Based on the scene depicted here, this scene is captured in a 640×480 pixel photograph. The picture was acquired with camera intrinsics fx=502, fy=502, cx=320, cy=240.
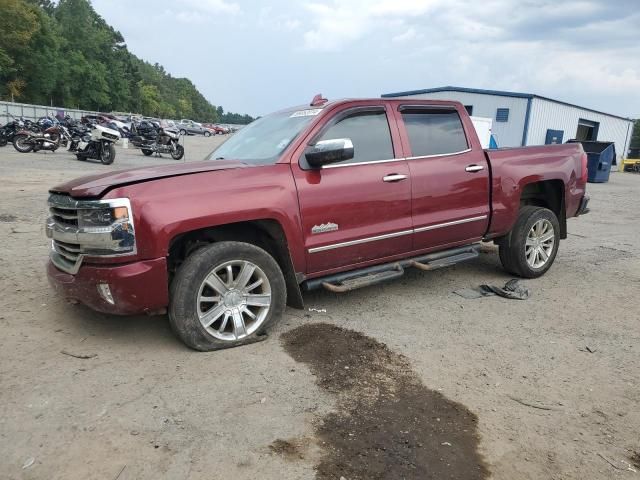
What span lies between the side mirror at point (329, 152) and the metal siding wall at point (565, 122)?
24.5 m

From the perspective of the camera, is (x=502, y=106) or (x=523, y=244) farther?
(x=502, y=106)

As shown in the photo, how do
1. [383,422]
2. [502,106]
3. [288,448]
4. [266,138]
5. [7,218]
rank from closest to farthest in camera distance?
1. [288,448]
2. [383,422]
3. [266,138]
4. [7,218]
5. [502,106]

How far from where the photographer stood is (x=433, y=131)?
4.94 metres

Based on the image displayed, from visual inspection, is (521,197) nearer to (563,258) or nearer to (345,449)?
(563,258)

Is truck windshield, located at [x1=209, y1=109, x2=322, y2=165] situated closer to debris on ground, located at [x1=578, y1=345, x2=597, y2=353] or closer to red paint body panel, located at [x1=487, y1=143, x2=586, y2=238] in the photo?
red paint body panel, located at [x1=487, y1=143, x2=586, y2=238]

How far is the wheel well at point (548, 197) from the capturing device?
5801 mm

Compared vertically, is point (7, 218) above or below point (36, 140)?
below

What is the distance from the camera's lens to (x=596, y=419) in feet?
9.79

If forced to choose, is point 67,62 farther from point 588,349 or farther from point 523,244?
point 588,349

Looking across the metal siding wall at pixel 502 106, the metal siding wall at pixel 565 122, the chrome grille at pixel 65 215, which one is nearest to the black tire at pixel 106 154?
the chrome grille at pixel 65 215

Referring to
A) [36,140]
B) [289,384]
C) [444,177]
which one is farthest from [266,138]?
[36,140]

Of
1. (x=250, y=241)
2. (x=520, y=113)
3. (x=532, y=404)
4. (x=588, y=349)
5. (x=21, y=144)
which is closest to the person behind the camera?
(x=532, y=404)

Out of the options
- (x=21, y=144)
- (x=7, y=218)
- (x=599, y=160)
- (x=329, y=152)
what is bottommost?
(x=7, y=218)

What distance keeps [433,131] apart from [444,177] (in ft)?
1.64
